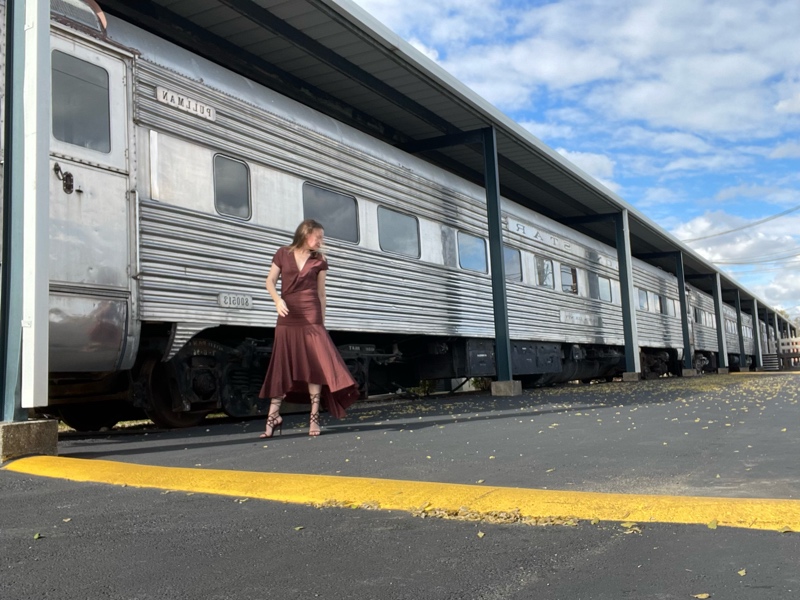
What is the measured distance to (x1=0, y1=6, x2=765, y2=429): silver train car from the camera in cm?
579

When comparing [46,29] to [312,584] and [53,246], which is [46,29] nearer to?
[53,246]

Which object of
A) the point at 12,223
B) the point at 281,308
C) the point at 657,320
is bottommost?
the point at 281,308

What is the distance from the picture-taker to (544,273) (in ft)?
48.9

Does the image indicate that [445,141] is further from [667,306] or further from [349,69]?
[667,306]

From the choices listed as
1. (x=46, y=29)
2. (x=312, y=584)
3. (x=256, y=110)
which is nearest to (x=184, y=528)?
(x=312, y=584)

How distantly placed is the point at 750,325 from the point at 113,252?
153ft

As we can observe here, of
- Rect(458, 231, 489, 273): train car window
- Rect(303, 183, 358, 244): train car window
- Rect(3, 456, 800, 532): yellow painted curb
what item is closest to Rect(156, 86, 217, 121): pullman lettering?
Rect(303, 183, 358, 244): train car window

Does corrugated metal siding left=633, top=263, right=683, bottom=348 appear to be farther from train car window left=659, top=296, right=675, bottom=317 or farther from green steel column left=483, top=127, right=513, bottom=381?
green steel column left=483, top=127, right=513, bottom=381

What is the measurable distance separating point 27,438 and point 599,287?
49.3 ft

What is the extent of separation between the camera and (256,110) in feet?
25.4

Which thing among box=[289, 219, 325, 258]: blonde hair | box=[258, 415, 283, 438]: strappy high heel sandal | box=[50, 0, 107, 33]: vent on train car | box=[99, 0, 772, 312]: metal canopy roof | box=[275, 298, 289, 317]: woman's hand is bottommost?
box=[258, 415, 283, 438]: strappy high heel sandal

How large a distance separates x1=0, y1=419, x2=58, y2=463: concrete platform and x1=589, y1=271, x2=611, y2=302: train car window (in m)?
14.1

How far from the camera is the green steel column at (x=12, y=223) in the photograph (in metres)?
4.93

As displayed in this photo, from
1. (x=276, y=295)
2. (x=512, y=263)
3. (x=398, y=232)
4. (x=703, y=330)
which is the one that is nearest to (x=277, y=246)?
(x=276, y=295)
